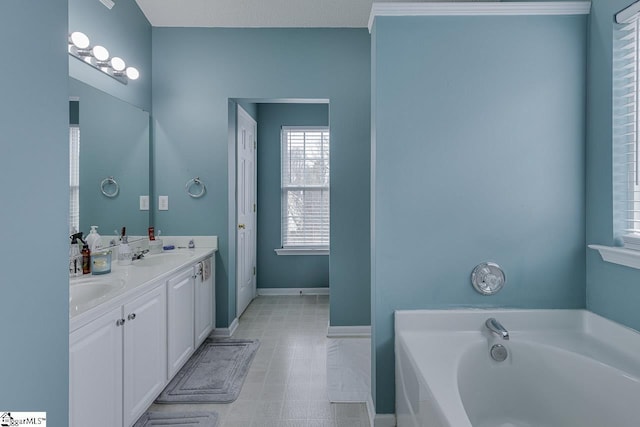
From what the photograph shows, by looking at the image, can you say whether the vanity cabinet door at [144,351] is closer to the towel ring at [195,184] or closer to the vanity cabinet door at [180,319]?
the vanity cabinet door at [180,319]

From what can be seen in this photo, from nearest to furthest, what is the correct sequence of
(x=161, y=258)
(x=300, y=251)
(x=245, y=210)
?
1. (x=161, y=258)
2. (x=245, y=210)
3. (x=300, y=251)

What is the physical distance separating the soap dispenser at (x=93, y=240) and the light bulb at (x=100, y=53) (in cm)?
117

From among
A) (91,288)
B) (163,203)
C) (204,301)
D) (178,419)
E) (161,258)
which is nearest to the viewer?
(91,288)

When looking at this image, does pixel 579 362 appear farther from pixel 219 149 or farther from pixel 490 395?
pixel 219 149

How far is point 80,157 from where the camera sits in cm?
232

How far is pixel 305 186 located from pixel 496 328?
336 centimetres

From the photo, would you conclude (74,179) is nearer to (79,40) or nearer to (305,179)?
(79,40)

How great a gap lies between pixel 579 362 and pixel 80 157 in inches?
118

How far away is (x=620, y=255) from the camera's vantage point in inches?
61.9

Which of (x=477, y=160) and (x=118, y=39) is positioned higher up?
(x=118, y=39)

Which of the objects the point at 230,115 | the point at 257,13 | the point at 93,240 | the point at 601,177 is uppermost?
the point at 257,13

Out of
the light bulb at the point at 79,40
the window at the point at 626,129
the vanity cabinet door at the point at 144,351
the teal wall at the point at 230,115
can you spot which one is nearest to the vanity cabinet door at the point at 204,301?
the teal wall at the point at 230,115

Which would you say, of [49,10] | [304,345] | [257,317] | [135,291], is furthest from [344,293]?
[49,10]

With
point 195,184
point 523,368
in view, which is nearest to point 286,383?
point 523,368
